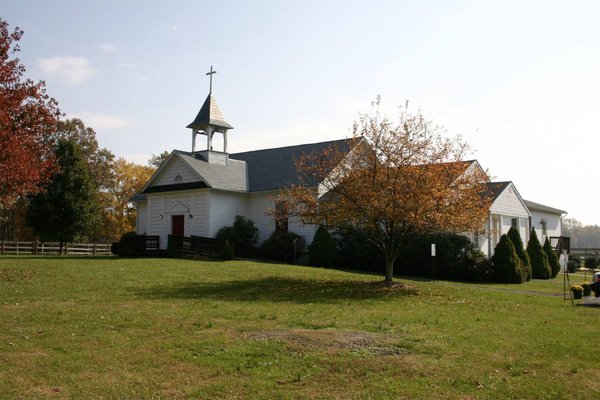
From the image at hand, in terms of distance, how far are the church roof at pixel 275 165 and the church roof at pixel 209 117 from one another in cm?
321

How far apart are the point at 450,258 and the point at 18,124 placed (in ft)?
66.9

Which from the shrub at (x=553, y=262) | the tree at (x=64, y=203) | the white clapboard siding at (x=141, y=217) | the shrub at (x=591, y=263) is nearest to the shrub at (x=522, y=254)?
the shrub at (x=553, y=262)

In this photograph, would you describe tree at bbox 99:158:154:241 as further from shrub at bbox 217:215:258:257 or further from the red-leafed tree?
the red-leafed tree

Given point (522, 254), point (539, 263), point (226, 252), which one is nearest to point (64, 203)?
point (226, 252)

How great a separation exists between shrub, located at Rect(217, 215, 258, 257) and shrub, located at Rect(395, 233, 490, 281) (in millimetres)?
9516

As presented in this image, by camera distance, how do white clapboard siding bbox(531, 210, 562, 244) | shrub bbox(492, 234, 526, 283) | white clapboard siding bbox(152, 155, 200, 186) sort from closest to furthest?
shrub bbox(492, 234, 526, 283)
white clapboard siding bbox(152, 155, 200, 186)
white clapboard siding bbox(531, 210, 562, 244)

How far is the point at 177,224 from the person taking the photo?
116 ft

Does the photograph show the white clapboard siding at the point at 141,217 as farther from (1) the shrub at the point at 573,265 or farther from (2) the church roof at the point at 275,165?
(1) the shrub at the point at 573,265

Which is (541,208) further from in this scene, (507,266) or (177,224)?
(177,224)

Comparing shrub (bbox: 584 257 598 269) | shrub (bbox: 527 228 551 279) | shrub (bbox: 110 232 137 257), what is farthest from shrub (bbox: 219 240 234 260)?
shrub (bbox: 584 257 598 269)

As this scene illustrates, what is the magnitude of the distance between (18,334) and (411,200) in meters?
11.9

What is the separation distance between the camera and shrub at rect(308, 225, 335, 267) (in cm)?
3014

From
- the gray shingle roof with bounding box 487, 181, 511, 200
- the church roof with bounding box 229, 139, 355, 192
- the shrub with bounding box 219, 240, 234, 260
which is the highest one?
the church roof with bounding box 229, 139, 355, 192

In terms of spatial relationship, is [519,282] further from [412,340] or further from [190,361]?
[190,361]
